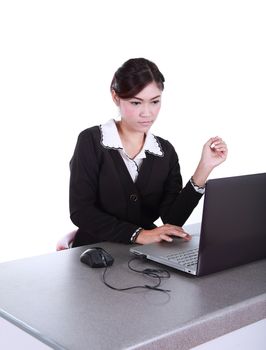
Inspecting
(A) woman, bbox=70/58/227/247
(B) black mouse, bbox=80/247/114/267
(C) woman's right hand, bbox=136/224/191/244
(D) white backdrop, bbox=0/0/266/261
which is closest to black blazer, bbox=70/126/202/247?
(A) woman, bbox=70/58/227/247

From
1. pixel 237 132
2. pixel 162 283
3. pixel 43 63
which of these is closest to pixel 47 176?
pixel 43 63

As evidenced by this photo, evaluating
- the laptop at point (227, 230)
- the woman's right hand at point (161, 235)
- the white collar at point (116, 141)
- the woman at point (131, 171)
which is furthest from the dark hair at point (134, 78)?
the laptop at point (227, 230)

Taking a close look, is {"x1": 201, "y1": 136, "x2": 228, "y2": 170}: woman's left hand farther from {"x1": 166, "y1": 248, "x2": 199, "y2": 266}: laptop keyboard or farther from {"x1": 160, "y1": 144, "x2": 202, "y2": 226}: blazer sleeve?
{"x1": 166, "y1": 248, "x2": 199, "y2": 266}: laptop keyboard

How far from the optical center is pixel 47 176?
3.56 meters

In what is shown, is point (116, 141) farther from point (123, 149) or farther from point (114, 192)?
point (114, 192)

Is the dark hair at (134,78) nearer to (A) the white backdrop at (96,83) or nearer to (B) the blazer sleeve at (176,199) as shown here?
(B) the blazer sleeve at (176,199)

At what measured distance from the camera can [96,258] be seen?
149 cm

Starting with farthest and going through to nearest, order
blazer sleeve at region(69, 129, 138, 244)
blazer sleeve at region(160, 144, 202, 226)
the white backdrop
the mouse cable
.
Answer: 1. the white backdrop
2. blazer sleeve at region(160, 144, 202, 226)
3. blazer sleeve at region(69, 129, 138, 244)
4. the mouse cable

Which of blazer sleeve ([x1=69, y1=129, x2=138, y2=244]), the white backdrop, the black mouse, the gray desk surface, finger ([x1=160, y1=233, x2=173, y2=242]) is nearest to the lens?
the gray desk surface

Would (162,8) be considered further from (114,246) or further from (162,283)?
(162,283)

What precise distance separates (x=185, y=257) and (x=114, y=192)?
1.79ft

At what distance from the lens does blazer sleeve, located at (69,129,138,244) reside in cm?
187

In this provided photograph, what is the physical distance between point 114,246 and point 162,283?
390 millimetres

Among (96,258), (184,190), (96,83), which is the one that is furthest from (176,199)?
(96,83)
